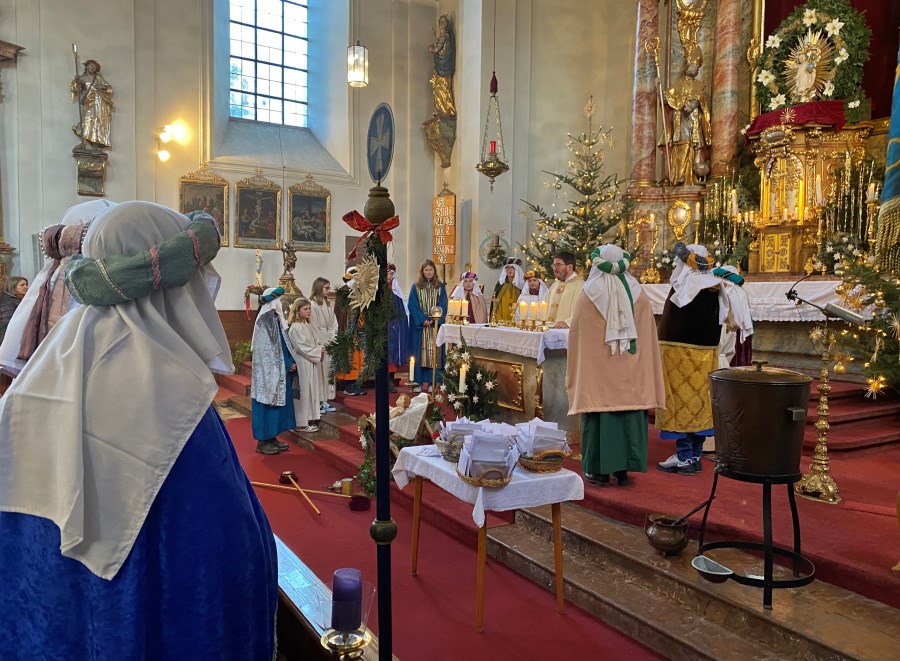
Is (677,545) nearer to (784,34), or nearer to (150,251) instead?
(150,251)

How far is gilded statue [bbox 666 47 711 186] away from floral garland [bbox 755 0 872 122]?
1.47 m

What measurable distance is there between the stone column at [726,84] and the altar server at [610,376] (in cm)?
689

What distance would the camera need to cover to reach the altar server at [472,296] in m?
10.4

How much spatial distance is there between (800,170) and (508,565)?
779cm

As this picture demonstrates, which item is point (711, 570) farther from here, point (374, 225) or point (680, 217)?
point (680, 217)

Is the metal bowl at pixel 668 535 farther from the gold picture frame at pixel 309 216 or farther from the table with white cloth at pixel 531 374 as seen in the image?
the gold picture frame at pixel 309 216

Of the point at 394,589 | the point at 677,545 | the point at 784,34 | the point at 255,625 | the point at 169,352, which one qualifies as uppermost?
the point at 784,34

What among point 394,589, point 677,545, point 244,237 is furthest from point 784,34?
point 244,237

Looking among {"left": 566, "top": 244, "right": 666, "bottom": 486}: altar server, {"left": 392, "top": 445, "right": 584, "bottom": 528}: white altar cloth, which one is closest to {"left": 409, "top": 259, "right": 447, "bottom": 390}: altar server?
{"left": 566, "top": 244, "right": 666, "bottom": 486}: altar server

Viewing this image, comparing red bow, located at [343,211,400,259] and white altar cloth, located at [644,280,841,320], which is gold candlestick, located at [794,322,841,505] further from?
red bow, located at [343,211,400,259]

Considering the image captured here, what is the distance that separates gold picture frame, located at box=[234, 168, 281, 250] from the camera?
13898 mm

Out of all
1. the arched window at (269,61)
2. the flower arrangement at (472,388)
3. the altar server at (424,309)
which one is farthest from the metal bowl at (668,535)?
the arched window at (269,61)

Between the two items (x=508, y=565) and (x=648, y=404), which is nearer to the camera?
(x=508, y=565)

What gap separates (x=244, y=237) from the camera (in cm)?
1399
